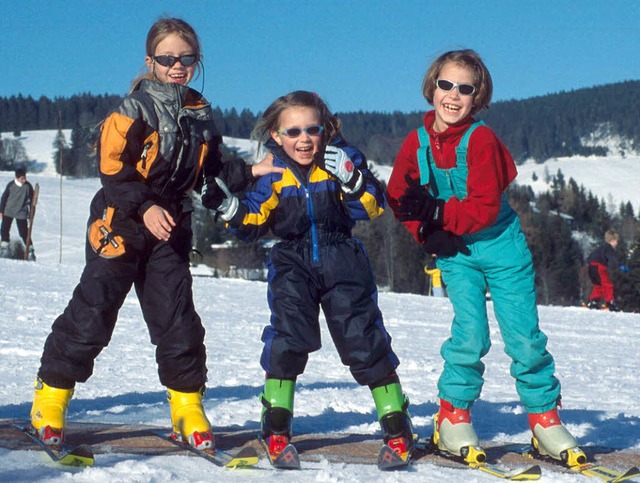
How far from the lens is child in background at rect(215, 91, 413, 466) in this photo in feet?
10.9

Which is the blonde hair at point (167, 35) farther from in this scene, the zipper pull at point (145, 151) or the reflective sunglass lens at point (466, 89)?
the reflective sunglass lens at point (466, 89)

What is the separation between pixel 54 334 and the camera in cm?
343

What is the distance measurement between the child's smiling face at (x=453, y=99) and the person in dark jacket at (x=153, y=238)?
83 cm

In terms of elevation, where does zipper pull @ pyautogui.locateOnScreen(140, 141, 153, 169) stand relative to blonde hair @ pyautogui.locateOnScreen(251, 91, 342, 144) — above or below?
below

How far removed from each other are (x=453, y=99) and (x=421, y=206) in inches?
18.3

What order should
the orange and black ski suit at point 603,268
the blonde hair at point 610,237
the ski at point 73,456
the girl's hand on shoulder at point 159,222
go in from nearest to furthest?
1. the ski at point 73,456
2. the girl's hand on shoulder at point 159,222
3. the orange and black ski suit at point 603,268
4. the blonde hair at point 610,237

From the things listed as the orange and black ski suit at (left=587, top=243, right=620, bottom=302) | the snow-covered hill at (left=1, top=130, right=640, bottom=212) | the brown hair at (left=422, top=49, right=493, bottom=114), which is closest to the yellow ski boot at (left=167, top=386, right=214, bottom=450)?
the brown hair at (left=422, top=49, right=493, bottom=114)

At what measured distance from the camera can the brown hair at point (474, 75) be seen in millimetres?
3510

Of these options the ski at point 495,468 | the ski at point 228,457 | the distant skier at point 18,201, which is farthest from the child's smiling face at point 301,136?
the distant skier at point 18,201

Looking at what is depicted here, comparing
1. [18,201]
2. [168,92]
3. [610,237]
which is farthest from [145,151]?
[610,237]

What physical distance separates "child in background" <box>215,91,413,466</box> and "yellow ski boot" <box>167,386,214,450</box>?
0.79 feet

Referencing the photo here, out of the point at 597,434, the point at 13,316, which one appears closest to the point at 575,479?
the point at 597,434

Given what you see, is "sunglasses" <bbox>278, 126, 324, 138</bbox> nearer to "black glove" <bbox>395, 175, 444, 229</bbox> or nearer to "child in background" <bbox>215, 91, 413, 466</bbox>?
"child in background" <bbox>215, 91, 413, 466</bbox>

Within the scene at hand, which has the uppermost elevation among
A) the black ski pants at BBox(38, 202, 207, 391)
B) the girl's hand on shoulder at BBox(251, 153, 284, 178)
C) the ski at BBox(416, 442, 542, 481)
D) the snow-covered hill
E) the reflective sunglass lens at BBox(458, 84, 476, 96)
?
the snow-covered hill
